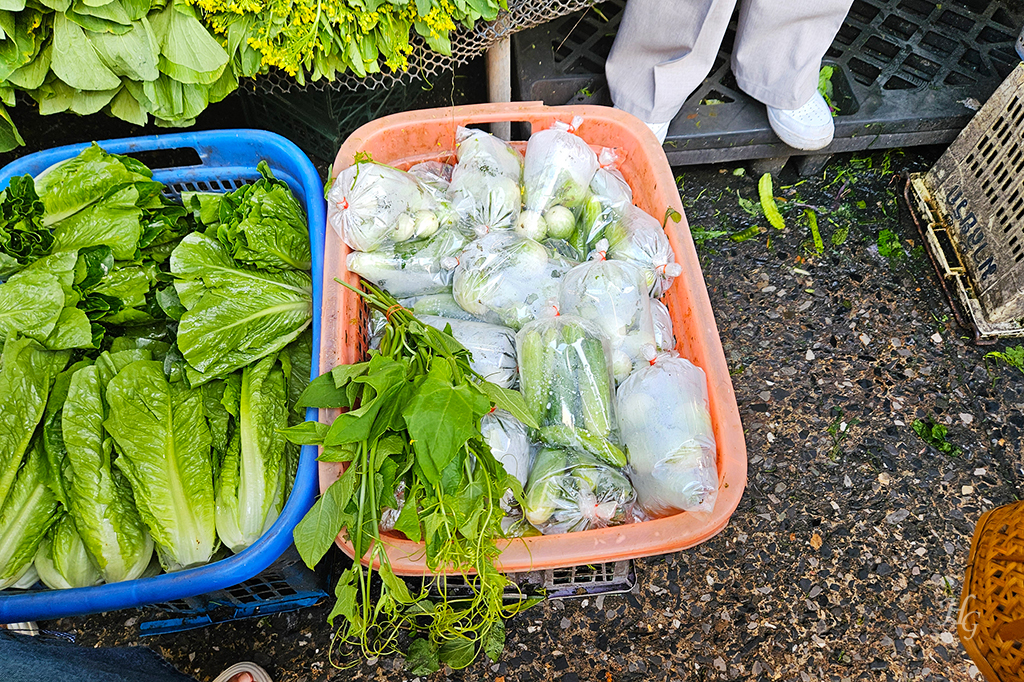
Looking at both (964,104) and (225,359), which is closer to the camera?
(225,359)

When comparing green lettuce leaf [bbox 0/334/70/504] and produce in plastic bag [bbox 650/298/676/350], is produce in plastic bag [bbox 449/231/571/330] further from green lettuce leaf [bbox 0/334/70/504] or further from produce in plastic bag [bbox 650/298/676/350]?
green lettuce leaf [bbox 0/334/70/504]

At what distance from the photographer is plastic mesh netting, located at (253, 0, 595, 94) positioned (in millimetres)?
1992

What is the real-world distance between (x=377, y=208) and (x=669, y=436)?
3.16 feet

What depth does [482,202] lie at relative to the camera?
1.80m

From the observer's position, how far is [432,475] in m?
1.21

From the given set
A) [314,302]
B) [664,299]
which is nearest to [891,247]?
[664,299]

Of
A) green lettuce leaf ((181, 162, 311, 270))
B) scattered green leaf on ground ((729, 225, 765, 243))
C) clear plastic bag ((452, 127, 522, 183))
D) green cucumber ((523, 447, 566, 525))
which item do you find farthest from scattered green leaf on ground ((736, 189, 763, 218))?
green lettuce leaf ((181, 162, 311, 270))

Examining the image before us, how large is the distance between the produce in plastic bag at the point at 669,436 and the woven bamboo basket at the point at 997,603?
47 cm

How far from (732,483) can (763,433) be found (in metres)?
0.84

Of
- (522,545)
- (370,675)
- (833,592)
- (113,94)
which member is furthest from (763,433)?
(113,94)

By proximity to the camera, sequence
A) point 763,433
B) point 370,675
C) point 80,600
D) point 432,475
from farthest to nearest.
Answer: point 763,433
point 370,675
point 80,600
point 432,475

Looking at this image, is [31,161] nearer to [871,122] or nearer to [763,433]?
[763,433]

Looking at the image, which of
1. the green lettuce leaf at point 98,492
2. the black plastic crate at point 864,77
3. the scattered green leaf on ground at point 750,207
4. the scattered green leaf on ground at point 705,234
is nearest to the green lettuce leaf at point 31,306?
the green lettuce leaf at point 98,492

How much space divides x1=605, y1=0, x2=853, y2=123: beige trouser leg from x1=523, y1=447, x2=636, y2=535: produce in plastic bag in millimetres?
1507
